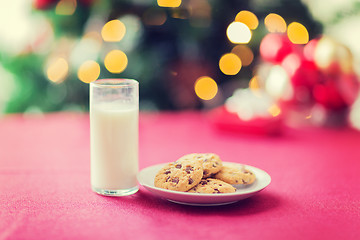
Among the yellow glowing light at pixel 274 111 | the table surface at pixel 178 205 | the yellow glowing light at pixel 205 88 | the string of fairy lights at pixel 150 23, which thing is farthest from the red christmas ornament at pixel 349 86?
the yellow glowing light at pixel 205 88

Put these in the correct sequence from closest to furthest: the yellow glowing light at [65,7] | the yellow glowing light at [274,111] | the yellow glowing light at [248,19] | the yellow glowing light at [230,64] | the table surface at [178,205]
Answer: the table surface at [178,205]
the yellow glowing light at [274,111]
the yellow glowing light at [65,7]
the yellow glowing light at [248,19]
the yellow glowing light at [230,64]

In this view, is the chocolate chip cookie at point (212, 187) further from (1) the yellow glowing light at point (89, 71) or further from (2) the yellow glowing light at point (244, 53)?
(2) the yellow glowing light at point (244, 53)

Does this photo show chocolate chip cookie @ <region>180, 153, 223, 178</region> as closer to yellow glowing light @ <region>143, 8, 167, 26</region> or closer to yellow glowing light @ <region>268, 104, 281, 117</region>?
yellow glowing light @ <region>268, 104, 281, 117</region>

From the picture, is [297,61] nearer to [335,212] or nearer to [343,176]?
[343,176]

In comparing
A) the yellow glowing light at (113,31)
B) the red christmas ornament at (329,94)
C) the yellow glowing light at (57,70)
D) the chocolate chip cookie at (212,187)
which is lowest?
the chocolate chip cookie at (212,187)

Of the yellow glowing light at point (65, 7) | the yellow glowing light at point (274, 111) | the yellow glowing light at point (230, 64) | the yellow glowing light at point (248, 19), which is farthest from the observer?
the yellow glowing light at point (230, 64)

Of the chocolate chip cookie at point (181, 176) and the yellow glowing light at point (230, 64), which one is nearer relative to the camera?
the chocolate chip cookie at point (181, 176)

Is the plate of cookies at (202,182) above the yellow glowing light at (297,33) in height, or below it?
below

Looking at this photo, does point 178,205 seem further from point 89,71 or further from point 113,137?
point 89,71
